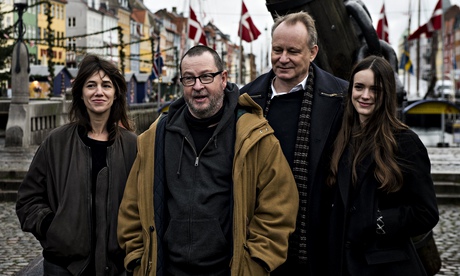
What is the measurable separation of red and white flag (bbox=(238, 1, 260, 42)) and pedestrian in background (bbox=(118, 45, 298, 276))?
30.0 meters

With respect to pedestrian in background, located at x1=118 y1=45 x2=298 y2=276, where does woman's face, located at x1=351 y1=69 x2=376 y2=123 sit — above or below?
above

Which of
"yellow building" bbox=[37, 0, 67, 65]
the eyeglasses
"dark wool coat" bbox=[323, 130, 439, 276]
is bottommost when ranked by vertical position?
"dark wool coat" bbox=[323, 130, 439, 276]

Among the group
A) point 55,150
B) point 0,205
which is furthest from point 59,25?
point 55,150

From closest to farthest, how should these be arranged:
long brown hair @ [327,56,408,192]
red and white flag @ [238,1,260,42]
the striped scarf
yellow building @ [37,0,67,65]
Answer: long brown hair @ [327,56,408,192], the striped scarf, red and white flag @ [238,1,260,42], yellow building @ [37,0,67,65]

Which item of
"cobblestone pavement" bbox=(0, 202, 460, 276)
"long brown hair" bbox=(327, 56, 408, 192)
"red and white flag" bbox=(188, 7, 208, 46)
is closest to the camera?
"long brown hair" bbox=(327, 56, 408, 192)

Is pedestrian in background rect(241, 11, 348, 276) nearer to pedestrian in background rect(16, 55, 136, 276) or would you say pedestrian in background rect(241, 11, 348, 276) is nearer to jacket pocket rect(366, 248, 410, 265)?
jacket pocket rect(366, 248, 410, 265)

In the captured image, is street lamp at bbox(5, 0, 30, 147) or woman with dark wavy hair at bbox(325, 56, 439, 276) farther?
street lamp at bbox(5, 0, 30, 147)

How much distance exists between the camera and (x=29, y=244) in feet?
27.5

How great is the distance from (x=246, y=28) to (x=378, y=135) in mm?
30211

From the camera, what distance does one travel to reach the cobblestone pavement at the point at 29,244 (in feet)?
23.9

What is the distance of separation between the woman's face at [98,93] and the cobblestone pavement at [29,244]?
3.60 m

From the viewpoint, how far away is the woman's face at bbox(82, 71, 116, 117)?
12.6 feet

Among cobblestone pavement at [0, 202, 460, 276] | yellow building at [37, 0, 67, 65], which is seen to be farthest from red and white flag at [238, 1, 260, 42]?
yellow building at [37, 0, 67, 65]

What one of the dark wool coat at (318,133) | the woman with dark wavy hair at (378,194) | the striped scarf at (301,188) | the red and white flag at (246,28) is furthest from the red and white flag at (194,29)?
the woman with dark wavy hair at (378,194)
